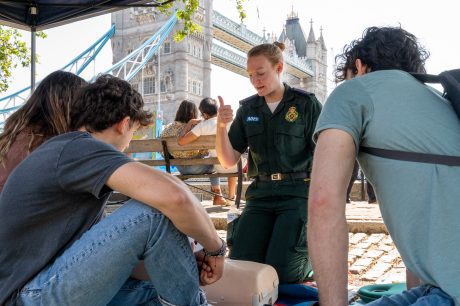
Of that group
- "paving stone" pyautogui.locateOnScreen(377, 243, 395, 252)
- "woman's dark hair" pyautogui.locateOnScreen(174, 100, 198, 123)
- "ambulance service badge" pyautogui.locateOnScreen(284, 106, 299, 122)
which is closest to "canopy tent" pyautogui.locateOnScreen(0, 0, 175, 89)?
"woman's dark hair" pyautogui.locateOnScreen(174, 100, 198, 123)

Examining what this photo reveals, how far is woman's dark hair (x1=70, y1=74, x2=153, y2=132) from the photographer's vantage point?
2.11 metres

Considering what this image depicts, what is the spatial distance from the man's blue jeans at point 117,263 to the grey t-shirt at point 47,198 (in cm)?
6

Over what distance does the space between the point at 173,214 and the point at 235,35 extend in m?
75.7

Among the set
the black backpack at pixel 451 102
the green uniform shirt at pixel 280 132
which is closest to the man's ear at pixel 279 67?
the green uniform shirt at pixel 280 132

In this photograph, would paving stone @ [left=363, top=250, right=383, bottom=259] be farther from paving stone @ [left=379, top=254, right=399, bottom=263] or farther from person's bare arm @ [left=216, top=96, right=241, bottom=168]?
person's bare arm @ [left=216, top=96, right=241, bottom=168]

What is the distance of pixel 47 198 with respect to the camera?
1.79 m

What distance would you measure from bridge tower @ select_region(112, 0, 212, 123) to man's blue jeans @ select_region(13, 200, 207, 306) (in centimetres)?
6790

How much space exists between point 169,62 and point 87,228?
2901 inches

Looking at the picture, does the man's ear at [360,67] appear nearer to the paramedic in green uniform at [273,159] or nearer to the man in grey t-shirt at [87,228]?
the man in grey t-shirt at [87,228]

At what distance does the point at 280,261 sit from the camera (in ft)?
10.2

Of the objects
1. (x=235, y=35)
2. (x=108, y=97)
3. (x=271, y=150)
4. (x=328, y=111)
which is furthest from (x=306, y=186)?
(x=235, y=35)

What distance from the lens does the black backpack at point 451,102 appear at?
1448mm

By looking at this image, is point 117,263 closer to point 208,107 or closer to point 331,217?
point 331,217

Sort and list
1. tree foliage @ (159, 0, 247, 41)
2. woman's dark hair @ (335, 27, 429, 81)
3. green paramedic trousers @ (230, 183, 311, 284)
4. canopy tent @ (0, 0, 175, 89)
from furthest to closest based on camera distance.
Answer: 1. tree foliage @ (159, 0, 247, 41)
2. canopy tent @ (0, 0, 175, 89)
3. green paramedic trousers @ (230, 183, 311, 284)
4. woman's dark hair @ (335, 27, 429, 81)
